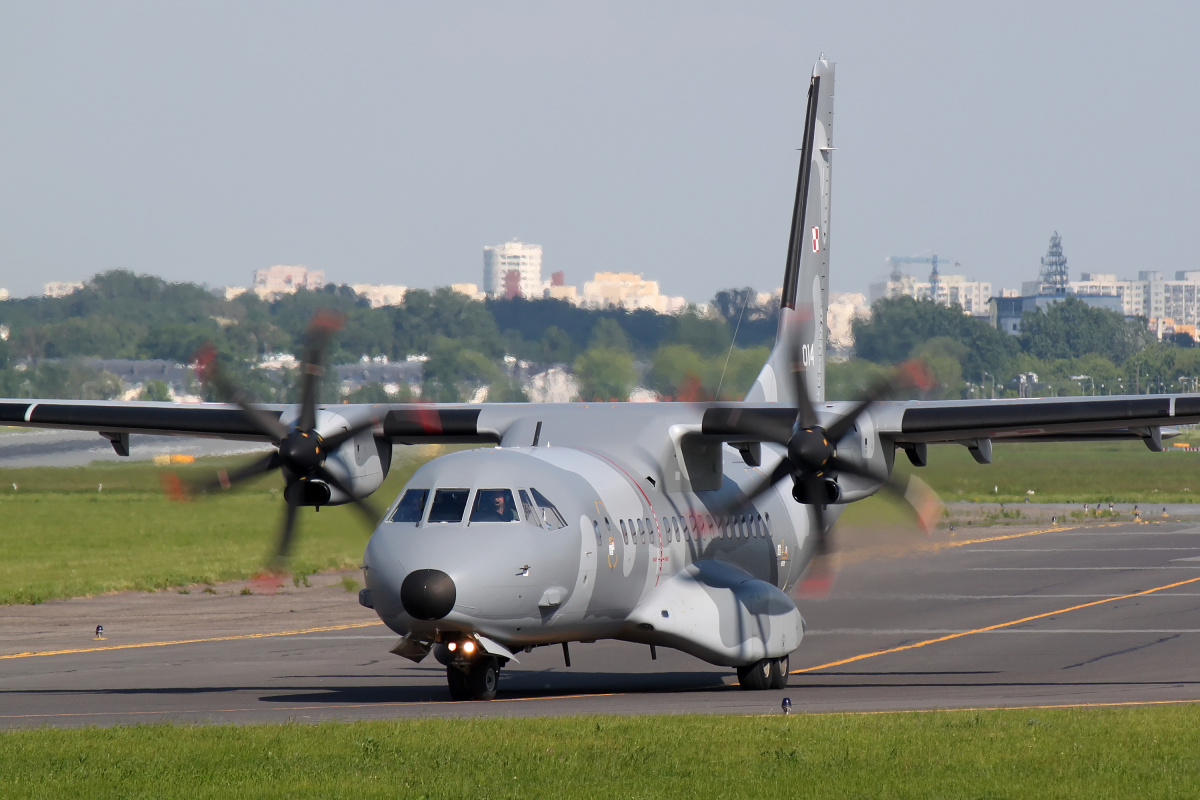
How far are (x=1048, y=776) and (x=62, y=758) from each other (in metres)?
8.25

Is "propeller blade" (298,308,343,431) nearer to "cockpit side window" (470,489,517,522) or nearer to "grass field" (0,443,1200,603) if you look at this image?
"grass field" (0,443,1200,603)

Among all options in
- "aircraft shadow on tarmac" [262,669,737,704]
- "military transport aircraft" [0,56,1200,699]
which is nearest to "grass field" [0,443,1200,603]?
"military transport aircraft" [0,56,1200,699]

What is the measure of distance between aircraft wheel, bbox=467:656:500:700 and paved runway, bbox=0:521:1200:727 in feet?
0.68

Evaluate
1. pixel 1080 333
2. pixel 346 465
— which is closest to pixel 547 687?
pixel 346 465

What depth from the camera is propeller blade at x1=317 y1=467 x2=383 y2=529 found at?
1997cm

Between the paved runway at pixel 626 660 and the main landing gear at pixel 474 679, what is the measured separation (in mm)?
207

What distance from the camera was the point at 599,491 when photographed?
728 inches

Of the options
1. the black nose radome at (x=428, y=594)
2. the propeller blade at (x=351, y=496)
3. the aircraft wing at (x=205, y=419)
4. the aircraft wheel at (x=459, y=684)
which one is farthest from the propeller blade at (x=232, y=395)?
the black nose radome at (x=428, y=594)

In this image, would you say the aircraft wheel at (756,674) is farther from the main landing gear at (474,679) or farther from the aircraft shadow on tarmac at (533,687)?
the main landing gear at (474,679)

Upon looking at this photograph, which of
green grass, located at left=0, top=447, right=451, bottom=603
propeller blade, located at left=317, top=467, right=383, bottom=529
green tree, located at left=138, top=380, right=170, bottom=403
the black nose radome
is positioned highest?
green tree, located at left=138, top=380, right=170, bottom=403

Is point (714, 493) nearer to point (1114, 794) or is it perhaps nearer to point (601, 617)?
point (601, 617)

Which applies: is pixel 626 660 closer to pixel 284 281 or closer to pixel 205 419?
pixel 205 419

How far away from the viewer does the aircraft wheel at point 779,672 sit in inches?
797

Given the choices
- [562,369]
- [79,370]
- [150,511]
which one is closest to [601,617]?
[562,369]
